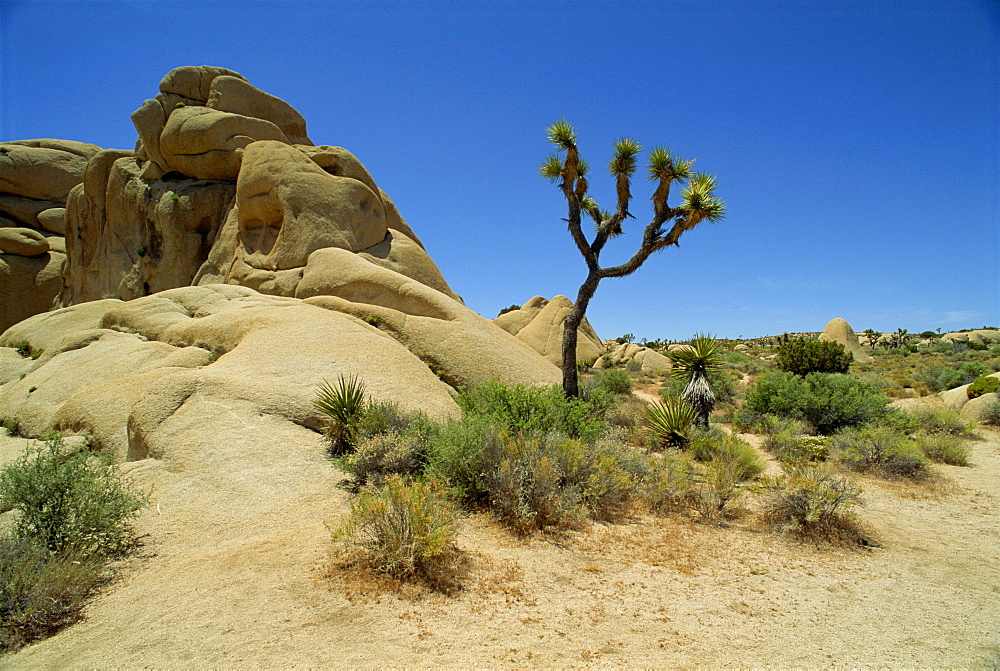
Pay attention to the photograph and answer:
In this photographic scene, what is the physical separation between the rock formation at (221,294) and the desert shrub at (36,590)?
2.79 meters

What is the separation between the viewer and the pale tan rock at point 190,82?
23719mm

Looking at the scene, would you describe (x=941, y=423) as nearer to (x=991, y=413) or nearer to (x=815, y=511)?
(x=991, y=413)

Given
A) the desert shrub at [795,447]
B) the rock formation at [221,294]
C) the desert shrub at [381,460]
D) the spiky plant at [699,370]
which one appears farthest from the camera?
the spiky plant at [699,370]

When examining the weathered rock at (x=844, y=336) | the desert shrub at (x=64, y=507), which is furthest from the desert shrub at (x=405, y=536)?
the weathered rock at (x=844, y=336)

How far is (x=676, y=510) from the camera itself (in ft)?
23.3

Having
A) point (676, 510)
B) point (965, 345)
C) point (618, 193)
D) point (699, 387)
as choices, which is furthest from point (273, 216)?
point (965, 345)

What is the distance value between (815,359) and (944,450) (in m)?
12.4

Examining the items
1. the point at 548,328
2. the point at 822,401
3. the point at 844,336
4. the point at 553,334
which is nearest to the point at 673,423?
the point at 822,401

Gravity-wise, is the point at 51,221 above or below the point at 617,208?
above

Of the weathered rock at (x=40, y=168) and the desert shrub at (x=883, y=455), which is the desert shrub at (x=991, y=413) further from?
the weathered rock at (x=40, y=168)

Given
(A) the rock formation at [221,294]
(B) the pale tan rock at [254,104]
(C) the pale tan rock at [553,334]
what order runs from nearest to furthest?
(A) the rock formation at [221,294] → (B) the pale tan rock at [254,104] → (C) the pale tan rock at [553,334]

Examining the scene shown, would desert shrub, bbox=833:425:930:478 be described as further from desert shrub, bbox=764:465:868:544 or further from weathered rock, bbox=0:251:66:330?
weathered rock, bbox=0:251:66:330

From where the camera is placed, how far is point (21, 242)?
99.0 ft

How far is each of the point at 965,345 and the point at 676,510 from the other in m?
38.5
